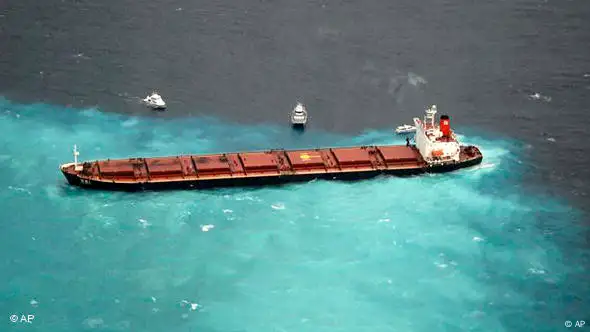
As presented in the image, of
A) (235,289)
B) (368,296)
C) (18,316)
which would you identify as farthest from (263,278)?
(18,316)

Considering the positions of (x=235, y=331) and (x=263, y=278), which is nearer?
(x=235, y=331)

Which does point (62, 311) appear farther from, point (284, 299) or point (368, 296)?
point (368, 296)

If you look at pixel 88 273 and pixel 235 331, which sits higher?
pixel 88 273

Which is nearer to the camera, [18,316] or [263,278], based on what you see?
[18,316]

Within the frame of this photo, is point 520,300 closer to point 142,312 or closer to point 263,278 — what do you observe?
point 263,278

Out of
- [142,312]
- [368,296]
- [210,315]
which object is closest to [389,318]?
[368,296]

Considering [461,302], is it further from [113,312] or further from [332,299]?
[113,312]

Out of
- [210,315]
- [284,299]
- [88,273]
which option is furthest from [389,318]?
[88,273]
